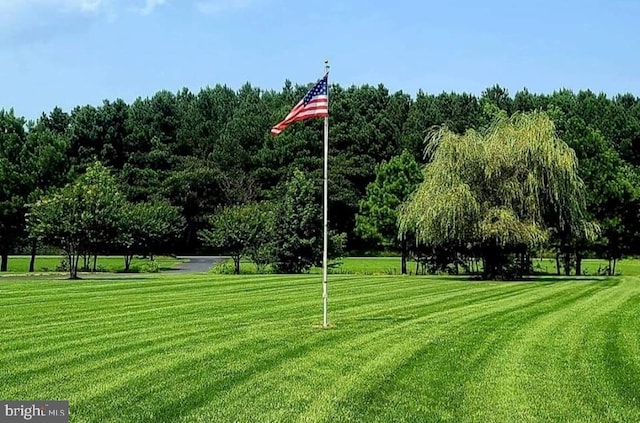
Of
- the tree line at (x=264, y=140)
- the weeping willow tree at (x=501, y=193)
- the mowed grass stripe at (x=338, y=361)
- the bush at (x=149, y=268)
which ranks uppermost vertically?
the tree line at (x=264, y=140)

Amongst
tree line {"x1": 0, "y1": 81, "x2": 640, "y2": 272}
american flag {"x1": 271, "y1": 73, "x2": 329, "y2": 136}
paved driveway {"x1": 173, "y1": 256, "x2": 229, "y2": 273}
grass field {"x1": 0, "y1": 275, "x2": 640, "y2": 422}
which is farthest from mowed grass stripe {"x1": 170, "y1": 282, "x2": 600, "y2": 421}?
tree line {"x1": 0, "y1": 81, "x2": 640, "y2": 272}

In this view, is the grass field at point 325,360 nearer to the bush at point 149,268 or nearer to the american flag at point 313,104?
the american flag at point 313,104

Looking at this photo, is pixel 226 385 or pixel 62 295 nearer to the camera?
pixel 226 385

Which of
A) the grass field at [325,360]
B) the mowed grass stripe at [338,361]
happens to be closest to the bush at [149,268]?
the grass field at [325,360]

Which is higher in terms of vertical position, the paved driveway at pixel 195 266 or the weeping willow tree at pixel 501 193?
the weeping willow tree at pixel 501 193

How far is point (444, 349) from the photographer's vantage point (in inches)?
467

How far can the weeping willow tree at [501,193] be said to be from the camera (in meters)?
32.0

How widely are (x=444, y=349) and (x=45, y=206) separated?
28.8 m

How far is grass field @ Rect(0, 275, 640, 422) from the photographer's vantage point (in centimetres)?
805

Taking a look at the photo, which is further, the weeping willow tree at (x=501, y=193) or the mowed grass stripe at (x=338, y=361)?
the weeping willow tree at (x=501, y=193)

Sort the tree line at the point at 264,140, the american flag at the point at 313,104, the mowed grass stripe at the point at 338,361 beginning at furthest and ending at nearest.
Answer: the tree line at the point at 264,140, the american flag at the point at 313,104, the mowed grass stripe at the point at 338,361

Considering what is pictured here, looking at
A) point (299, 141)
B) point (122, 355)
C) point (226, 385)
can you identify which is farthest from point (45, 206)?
point (299, 141)

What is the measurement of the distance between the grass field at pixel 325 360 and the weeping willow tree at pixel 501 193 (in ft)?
39.1

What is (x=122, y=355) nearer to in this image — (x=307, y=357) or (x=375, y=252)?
(x=307, y=357)
